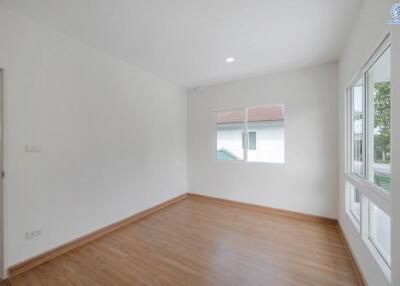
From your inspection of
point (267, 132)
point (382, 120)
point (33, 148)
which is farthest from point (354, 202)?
point (33, 148)

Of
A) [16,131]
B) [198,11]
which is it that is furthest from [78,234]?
[198,11]

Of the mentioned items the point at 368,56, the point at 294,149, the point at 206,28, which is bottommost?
the point at 294,149

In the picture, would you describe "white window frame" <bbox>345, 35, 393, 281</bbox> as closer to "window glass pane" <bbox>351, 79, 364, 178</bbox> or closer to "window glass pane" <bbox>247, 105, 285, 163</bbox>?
"window glass pane" <bbox>351, 79, 364, 178</bbox>

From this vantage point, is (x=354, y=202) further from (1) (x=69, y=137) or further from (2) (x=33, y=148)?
(2) (x=33, y=148)

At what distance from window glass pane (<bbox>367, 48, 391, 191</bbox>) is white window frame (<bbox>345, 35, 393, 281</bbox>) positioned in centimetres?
3

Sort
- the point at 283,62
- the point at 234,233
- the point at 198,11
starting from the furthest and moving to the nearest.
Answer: the point at 283,62
the point at 234,233
the point at 198,11

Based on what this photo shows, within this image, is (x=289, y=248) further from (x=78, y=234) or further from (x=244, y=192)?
(x=78, y=234)

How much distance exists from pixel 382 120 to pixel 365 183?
640 mm

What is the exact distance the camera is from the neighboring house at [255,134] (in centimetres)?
362

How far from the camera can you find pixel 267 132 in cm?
374

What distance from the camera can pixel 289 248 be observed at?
2400 millimetres

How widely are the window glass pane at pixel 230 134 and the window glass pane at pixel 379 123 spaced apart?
94.1 inches

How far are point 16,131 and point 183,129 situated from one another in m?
3.08

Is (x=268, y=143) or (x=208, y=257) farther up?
(x=268, y=143)
